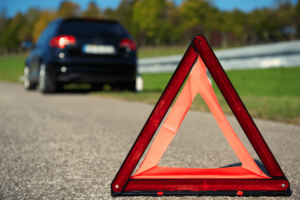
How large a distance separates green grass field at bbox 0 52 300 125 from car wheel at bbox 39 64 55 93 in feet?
4.13

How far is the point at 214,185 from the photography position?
2.35 m

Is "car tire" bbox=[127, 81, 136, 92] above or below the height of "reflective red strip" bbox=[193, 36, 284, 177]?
below

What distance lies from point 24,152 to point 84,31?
5638 millimetres

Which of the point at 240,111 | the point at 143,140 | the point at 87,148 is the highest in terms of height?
the point at 240,111

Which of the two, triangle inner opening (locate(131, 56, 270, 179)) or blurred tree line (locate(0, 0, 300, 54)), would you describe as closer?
triangle inner opening (locate(131, 56, 270, 179))

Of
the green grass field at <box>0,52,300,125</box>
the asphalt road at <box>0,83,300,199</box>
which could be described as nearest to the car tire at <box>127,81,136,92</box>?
the green grass field at <box>0,52,300,125</box>

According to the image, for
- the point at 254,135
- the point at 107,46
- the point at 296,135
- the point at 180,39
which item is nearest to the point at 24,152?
the point at 254,135

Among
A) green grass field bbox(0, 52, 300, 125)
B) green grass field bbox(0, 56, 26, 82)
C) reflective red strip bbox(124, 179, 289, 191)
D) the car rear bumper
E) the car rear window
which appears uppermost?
the car rear window

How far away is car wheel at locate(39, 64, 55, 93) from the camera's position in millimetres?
8992

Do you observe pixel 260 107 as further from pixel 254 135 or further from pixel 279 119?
pixel 254 135

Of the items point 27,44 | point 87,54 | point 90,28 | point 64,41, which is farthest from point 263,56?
point 27,44

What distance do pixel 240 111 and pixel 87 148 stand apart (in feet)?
6.50

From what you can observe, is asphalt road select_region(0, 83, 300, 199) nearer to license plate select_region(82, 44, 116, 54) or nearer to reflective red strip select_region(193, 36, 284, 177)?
reflective red strip select_region(193, 36, 284, 177)

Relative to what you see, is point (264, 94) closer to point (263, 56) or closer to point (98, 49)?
point (263, 56)
